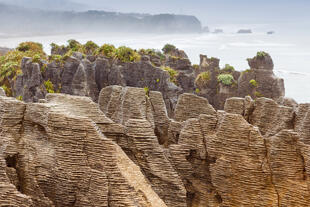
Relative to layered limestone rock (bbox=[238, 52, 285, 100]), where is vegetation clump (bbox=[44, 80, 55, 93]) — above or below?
below

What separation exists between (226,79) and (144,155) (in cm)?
2419

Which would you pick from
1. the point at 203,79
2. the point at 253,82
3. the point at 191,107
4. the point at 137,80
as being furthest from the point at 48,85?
the point at 253,82

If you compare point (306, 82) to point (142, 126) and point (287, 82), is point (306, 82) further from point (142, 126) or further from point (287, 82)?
point (142, 126)

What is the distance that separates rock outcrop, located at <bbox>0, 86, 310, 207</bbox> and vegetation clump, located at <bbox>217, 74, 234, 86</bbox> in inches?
817

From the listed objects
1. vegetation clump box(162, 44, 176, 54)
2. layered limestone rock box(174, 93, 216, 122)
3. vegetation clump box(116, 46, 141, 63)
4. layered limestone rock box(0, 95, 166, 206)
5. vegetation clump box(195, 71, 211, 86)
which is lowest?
layered limestone rock box(0, 95, 166, 206)

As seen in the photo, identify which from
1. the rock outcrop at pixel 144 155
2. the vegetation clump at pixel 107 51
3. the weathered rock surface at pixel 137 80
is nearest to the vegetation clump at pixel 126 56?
the weathered rock surface at pixel 137 80

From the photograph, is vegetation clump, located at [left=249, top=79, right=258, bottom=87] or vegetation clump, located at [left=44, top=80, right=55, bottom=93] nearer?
vegetation clump, located at [left=44, top=80, right=55, bottom=93]

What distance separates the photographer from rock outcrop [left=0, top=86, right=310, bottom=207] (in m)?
7.50

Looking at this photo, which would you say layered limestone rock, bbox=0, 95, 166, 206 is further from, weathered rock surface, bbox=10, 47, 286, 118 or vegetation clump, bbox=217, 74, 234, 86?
vegetation clump, bbox=217, 74, 234, 86

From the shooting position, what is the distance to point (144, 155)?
8875mm

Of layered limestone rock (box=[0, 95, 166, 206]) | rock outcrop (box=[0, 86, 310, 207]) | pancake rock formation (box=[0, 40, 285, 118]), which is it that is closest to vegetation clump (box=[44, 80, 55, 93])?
pancake rock formation (box=[0, 40, 285, 118])

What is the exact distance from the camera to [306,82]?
49.6 meters

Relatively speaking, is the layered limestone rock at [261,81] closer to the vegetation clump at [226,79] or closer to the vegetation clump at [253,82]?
the vegetation clump at [253,82]

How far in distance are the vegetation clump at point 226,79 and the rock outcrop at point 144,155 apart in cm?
2076
